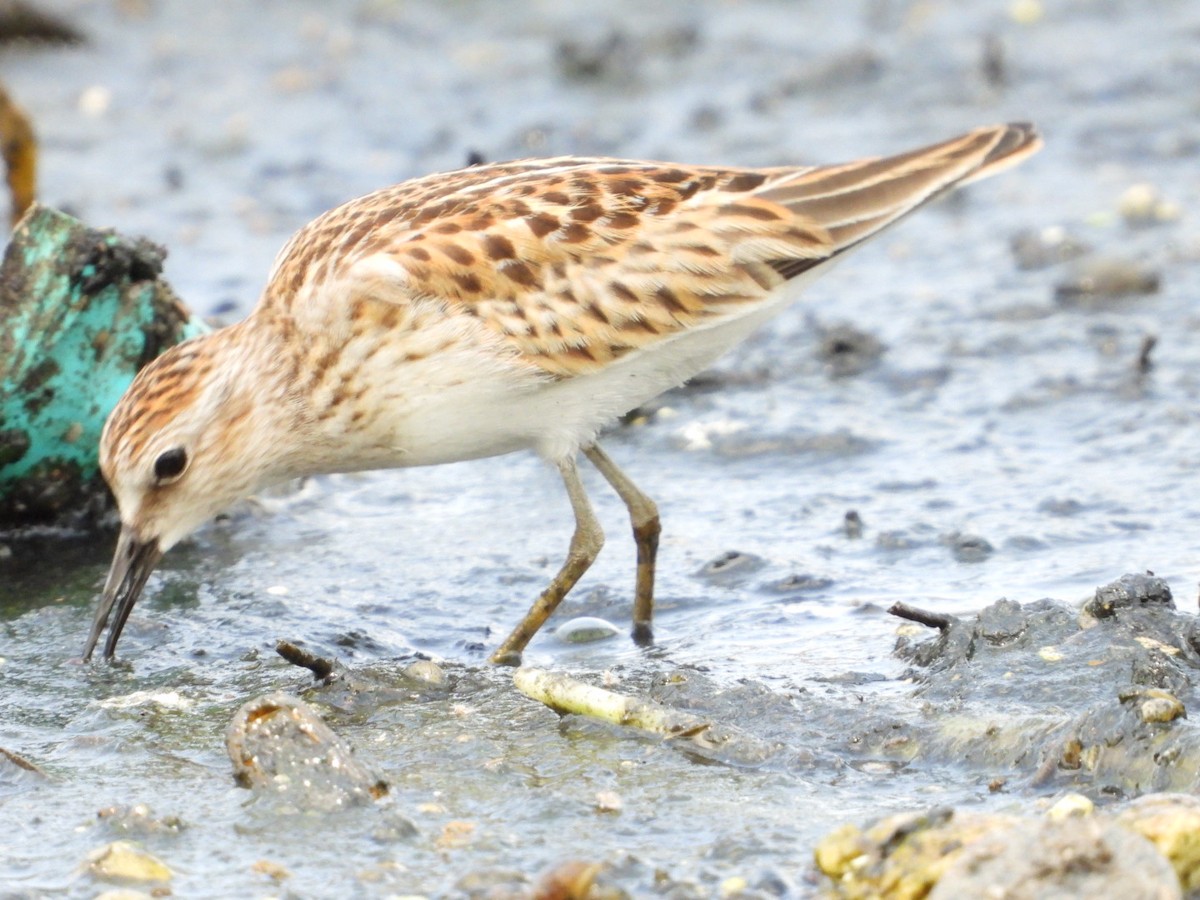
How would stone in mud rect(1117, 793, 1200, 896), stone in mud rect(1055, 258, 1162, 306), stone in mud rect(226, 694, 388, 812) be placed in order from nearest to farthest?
1. stone in mud rect(1117, 793, 1200, 896)
2. stone in mud rect(226, 694, 388, 812)
3. stone in mud rect(1055, 258, 1162, 306)

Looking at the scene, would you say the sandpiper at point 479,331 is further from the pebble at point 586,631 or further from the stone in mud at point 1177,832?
the stone in mud at point 1177,832

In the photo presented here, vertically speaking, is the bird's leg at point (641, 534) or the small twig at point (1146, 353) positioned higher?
the small twig at point (1146, 353)

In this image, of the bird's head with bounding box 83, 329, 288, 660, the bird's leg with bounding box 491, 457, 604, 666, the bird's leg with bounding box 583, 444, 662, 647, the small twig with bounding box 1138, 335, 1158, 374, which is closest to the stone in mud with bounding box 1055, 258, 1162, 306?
the small twig with bounding box 1138, 335, 1158, 374

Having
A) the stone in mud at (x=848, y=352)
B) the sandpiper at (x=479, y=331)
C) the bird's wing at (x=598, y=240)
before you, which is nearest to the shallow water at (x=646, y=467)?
the stone in mud at (x=848, y=352)

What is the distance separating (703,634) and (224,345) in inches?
75.8

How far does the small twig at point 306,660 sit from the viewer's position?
18.3ft

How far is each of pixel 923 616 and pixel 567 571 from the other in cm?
137

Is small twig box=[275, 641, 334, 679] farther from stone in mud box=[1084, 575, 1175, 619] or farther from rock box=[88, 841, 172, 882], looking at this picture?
stone in mud box=[1084, 575, 1175, 619]

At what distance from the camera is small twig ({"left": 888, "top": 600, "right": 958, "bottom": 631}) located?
5.60 m

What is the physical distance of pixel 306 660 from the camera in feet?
18.5

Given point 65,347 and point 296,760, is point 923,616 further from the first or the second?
point 65,347

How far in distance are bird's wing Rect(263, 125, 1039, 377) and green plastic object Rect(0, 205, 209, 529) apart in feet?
2.67

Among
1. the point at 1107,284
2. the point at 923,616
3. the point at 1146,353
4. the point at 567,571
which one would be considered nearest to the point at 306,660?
the point at 567,571

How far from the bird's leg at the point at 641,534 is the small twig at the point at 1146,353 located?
8.96ft
